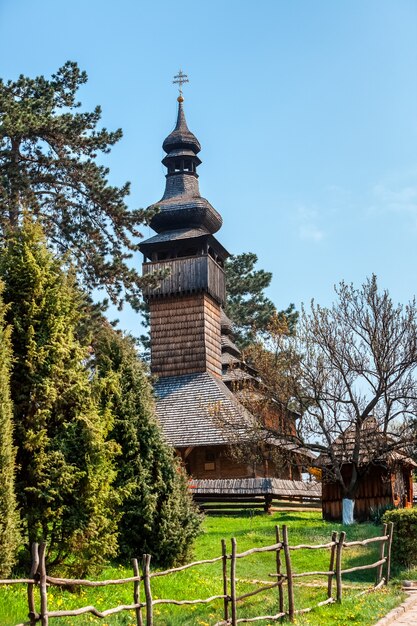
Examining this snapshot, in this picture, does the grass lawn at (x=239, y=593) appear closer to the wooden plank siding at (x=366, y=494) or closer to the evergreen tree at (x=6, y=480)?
the evergreen tree at (x=6, y=480)

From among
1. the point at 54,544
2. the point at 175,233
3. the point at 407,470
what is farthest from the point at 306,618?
the point at 175,233

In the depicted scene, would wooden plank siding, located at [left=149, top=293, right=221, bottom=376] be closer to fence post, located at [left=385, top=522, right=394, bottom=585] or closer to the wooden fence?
the wooden fence

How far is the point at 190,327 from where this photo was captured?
120ft

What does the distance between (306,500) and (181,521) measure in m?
18.1

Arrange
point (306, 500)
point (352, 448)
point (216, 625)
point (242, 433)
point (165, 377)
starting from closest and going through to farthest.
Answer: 1. point (216, 625)
2. point (352, 448)
3. point (242, 433)
4. point (306, 500)
5. point (165, 377)

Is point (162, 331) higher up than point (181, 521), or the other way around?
point (162, 331)

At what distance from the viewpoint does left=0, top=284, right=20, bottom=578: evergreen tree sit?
32.8ft

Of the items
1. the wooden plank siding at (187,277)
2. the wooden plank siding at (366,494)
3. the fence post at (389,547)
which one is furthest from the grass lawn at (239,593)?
the wooden plank siding at (187,277)

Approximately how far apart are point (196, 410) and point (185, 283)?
6944mm

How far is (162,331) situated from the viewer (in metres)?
36.9

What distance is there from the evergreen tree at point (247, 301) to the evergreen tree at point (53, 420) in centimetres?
3907

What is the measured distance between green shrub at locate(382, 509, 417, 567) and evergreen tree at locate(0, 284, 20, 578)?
829 cm

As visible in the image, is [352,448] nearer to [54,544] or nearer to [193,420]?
[193,420]

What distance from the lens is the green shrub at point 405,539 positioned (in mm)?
15609
